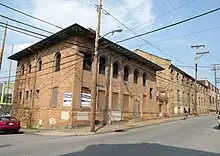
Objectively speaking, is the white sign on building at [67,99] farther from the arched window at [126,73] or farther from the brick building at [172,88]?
the brick building at [172,88]

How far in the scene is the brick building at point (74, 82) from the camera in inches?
863

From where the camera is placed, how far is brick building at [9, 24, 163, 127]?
21922mm

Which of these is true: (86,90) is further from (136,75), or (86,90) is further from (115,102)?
(136,75)

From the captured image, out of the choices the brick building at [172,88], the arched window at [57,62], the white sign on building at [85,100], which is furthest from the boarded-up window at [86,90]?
the brick building at [172,88]

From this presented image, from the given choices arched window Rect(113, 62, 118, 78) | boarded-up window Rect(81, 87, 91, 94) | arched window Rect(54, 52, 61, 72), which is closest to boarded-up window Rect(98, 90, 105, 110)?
boarded-up window Rect(81, 87, 91, 94)

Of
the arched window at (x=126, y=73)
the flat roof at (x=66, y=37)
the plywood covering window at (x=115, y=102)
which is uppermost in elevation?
the flat roof at (x=66, y=37)

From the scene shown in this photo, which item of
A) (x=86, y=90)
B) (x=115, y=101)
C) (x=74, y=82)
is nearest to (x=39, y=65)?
(x=86, y=90)

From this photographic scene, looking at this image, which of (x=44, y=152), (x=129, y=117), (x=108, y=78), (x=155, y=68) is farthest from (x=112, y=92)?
(x=44, y=152)

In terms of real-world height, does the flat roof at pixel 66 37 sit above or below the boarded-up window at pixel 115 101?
above

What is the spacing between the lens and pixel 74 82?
70.2 ft

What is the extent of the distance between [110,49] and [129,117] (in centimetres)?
799

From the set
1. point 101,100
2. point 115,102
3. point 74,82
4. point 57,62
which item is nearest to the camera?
point 74,82

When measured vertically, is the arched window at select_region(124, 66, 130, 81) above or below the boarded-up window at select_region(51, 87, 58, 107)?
above

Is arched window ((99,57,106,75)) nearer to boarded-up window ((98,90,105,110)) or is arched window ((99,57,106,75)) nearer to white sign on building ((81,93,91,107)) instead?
boarded-up window ((98,90,105,110))
